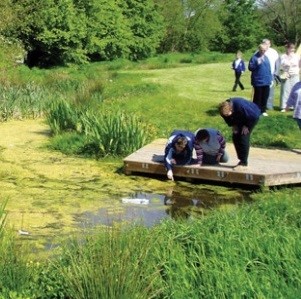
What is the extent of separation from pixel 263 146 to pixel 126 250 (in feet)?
25.4

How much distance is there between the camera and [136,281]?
482 cm

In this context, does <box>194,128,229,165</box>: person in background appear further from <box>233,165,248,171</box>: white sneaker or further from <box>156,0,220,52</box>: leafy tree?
<box>156,0,220,52</box>: leafy tree

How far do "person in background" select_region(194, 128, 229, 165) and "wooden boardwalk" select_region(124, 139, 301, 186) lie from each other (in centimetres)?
17

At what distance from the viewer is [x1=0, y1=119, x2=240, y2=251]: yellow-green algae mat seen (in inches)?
322

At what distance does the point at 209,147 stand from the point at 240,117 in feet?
3.29

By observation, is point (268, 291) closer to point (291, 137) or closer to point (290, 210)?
point (290, 210)

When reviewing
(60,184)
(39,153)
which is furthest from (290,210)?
(39,153)

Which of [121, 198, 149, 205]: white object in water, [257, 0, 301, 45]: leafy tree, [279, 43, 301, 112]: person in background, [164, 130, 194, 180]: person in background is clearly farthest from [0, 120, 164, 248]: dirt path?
[257, 0, 301, 45]: leafy tree

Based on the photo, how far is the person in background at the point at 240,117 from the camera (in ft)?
30.8

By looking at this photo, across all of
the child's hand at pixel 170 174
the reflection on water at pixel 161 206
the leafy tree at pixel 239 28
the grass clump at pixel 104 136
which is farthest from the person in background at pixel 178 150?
the leafy tree at pixel 239 28

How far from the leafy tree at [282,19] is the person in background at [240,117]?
47.5 metres

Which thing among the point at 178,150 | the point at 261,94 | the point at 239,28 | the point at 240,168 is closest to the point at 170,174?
the point at 178,150

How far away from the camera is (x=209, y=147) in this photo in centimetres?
1046

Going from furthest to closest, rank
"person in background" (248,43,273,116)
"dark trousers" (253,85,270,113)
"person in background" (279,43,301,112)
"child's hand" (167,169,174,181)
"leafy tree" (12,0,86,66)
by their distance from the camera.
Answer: "leafy tree" (12,0,86,66)
"person in background" (279,43,301,112)
"dark trousers" (253,85,270,113)
"person in background" (248,43,273,116)
"child's hand" (167,169,174,181)
